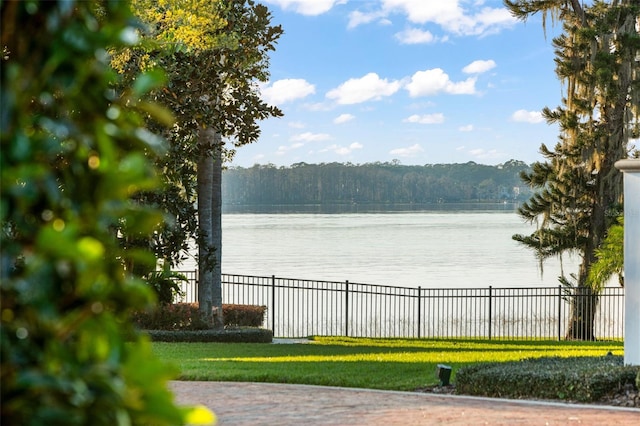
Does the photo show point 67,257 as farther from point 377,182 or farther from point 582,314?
point 377,182

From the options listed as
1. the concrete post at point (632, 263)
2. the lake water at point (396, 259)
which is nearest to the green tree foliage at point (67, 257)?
the concrete post at point (632, 263)

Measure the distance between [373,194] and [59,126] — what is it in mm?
102748

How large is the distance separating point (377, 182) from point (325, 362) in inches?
3285

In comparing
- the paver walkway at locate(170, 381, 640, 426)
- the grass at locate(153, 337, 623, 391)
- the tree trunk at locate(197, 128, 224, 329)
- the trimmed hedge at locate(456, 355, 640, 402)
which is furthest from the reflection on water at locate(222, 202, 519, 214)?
the paver walkway at locate(170, 381, 640, 426)

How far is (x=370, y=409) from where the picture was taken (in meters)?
8.84

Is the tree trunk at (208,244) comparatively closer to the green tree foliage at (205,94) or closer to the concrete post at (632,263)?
the green tree foliage at (205,94)

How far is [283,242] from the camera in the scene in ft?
225

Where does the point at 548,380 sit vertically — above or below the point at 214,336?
above

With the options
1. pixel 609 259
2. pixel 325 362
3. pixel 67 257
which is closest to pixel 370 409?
pixel 325 362

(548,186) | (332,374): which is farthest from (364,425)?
(548,186)

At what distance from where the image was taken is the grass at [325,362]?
10750 millimetres

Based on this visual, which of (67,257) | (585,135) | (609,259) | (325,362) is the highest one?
(585,135)

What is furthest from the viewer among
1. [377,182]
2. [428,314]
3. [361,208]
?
[361,208]

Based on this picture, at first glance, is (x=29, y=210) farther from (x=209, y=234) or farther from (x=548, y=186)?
(x=548, y=186)
